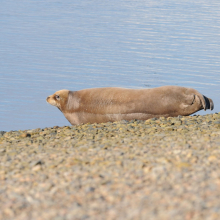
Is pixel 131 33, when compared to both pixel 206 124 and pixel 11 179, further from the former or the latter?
pixel 11 179

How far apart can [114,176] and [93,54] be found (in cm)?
1709

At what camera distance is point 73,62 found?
20984 mm

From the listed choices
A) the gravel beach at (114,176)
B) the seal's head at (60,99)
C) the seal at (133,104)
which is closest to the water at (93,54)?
the seal's head at (60,99)

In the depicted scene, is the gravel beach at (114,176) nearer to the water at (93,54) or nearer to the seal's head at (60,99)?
the seal's head at (60,99)

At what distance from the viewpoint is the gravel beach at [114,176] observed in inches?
203

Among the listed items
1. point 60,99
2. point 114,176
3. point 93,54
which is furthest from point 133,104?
point 93,54

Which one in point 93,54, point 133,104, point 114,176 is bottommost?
point 93,54

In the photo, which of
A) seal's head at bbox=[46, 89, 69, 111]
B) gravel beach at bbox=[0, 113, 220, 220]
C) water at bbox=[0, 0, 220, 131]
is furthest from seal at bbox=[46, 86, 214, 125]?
gravel beach at bbox=[0, 113, 220, 220]

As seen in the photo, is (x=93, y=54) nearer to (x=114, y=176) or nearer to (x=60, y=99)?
(x=60, y=99)

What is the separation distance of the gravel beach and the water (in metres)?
4.99

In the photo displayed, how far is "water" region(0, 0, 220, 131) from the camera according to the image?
1611 cm

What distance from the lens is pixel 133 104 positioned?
11414 millimetres

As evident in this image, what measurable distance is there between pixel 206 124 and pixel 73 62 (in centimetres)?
1177

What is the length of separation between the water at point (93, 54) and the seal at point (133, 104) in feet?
5.11
